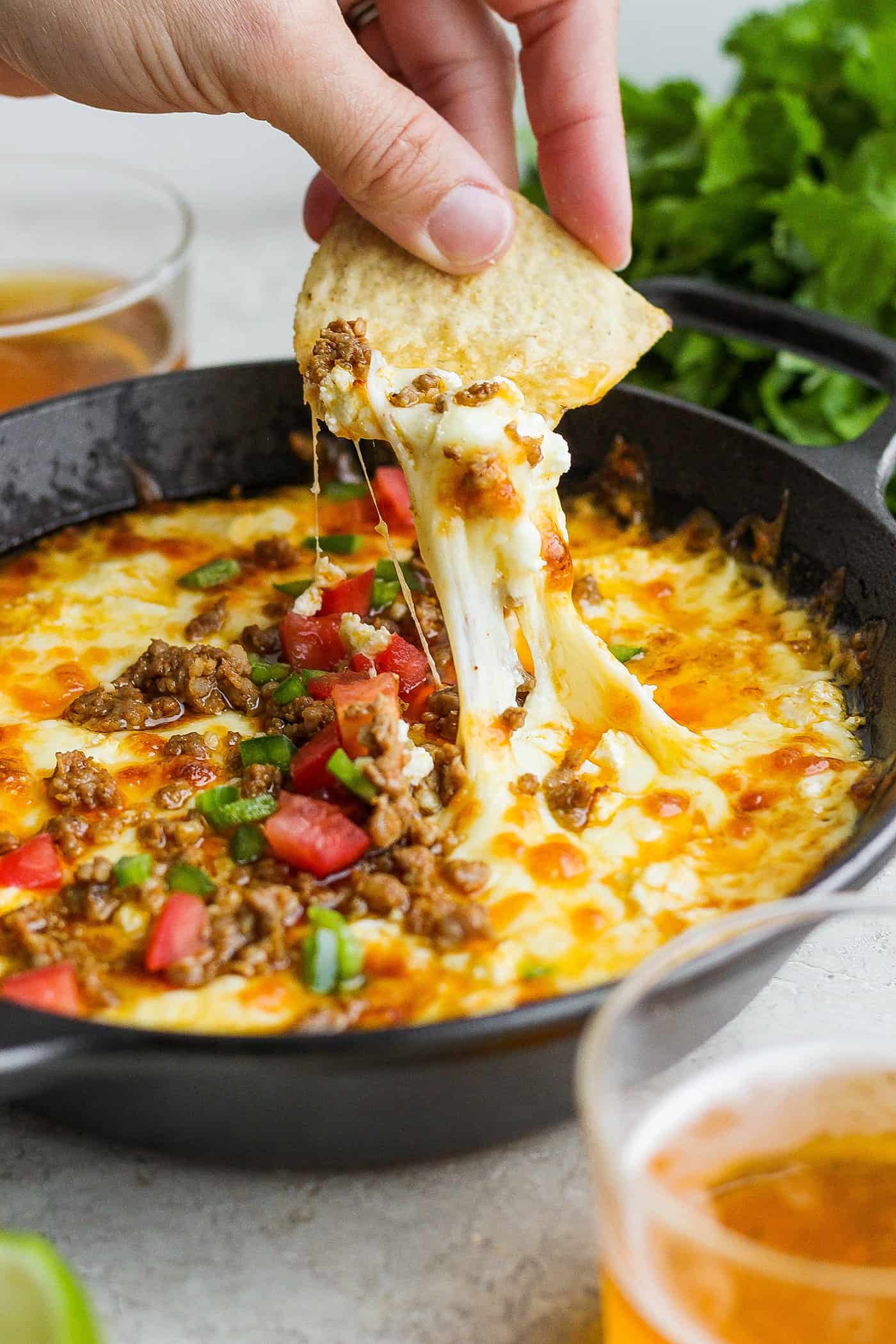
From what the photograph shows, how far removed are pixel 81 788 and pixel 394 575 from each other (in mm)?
1223

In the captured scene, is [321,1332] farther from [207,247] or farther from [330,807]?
[207,247]

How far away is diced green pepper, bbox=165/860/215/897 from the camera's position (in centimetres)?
306

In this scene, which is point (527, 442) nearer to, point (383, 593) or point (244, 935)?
point (383, 593)

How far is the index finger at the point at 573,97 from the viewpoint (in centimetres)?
430

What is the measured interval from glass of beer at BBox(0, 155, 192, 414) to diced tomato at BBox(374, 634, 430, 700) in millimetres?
2282

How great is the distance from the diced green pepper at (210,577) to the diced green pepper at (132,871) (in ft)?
4.36

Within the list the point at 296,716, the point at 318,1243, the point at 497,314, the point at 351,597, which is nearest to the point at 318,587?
the point at 351,597

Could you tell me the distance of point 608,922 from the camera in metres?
2.91

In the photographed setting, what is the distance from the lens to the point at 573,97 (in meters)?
4.41

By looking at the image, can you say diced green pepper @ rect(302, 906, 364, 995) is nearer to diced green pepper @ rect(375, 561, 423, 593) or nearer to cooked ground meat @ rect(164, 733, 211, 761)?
cooked ground meat @ rect(164, 733, 211, 761)

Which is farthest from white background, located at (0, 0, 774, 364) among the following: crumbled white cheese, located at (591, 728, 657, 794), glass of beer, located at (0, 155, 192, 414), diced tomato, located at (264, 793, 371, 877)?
diced tomato, located at (264, 793, 371, 877)

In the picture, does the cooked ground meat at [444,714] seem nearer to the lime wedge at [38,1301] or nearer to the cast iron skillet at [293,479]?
the cast iron skillet at [293,479]

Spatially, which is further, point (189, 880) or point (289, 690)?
point (289, 690)

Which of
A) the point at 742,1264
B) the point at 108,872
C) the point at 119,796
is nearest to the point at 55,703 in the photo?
the point at 119,796
